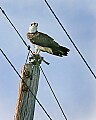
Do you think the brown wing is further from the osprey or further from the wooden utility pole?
the wooden utility pole

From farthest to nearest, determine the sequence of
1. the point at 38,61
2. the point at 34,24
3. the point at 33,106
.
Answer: the point at 34,24 → the point at 38,61 → the point at 33,106

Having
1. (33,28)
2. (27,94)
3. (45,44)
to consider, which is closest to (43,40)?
(45,44)

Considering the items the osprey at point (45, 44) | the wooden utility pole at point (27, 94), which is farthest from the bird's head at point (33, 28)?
the wooden utility pole at point (27, 94)

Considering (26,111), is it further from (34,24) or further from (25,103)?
(34,24)

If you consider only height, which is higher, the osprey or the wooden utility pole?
the osprey

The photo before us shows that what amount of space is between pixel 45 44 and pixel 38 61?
2.97m

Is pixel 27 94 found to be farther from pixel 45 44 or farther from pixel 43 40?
pixel 43 40

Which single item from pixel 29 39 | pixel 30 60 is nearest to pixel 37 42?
pixel 29 39

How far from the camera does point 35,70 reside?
17.3 ft

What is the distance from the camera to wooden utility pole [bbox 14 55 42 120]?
4992mm

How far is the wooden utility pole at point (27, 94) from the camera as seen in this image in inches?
197

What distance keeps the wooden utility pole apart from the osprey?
2.35 meters

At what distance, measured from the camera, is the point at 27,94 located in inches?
199

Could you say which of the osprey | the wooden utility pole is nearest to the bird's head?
the osprey
